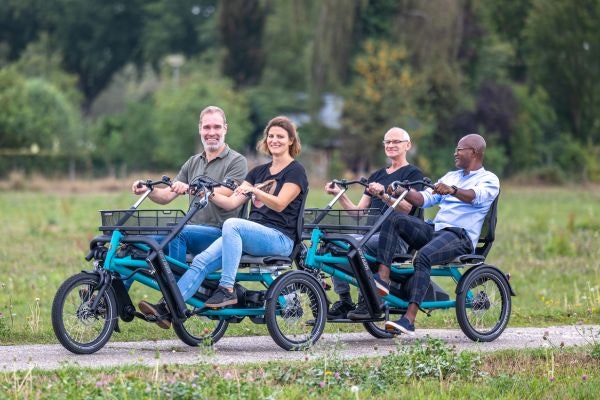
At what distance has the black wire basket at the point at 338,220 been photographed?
12.0 meters

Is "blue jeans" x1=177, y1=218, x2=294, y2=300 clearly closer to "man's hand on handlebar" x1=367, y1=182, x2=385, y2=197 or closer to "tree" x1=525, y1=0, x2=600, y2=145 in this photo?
"man's hand on handlebar" x1=367, y1=182, x2=385, y2=197

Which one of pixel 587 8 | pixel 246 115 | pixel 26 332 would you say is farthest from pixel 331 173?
pixel 26 332

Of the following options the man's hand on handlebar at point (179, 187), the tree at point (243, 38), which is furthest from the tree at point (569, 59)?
the man's hand on handlebar at point (179, 187)

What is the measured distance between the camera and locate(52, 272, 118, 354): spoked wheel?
10.6m

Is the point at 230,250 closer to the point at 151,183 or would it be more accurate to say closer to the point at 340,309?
the point at 151,183

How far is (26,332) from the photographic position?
12336 mm

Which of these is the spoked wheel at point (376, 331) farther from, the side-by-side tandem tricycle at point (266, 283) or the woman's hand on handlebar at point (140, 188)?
the woman's hand on handlebar at point (140, 188)

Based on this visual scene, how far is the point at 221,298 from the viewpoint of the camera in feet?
37.0

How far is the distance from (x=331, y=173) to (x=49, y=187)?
12.5 meters

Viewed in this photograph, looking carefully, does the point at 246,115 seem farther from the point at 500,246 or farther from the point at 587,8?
the point at 500,246

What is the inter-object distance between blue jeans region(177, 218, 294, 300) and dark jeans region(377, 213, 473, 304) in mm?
1108

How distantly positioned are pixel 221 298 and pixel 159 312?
0.52m

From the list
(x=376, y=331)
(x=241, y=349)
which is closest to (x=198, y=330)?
(x=241, y=349)

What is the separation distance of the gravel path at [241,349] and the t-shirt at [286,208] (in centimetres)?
102
